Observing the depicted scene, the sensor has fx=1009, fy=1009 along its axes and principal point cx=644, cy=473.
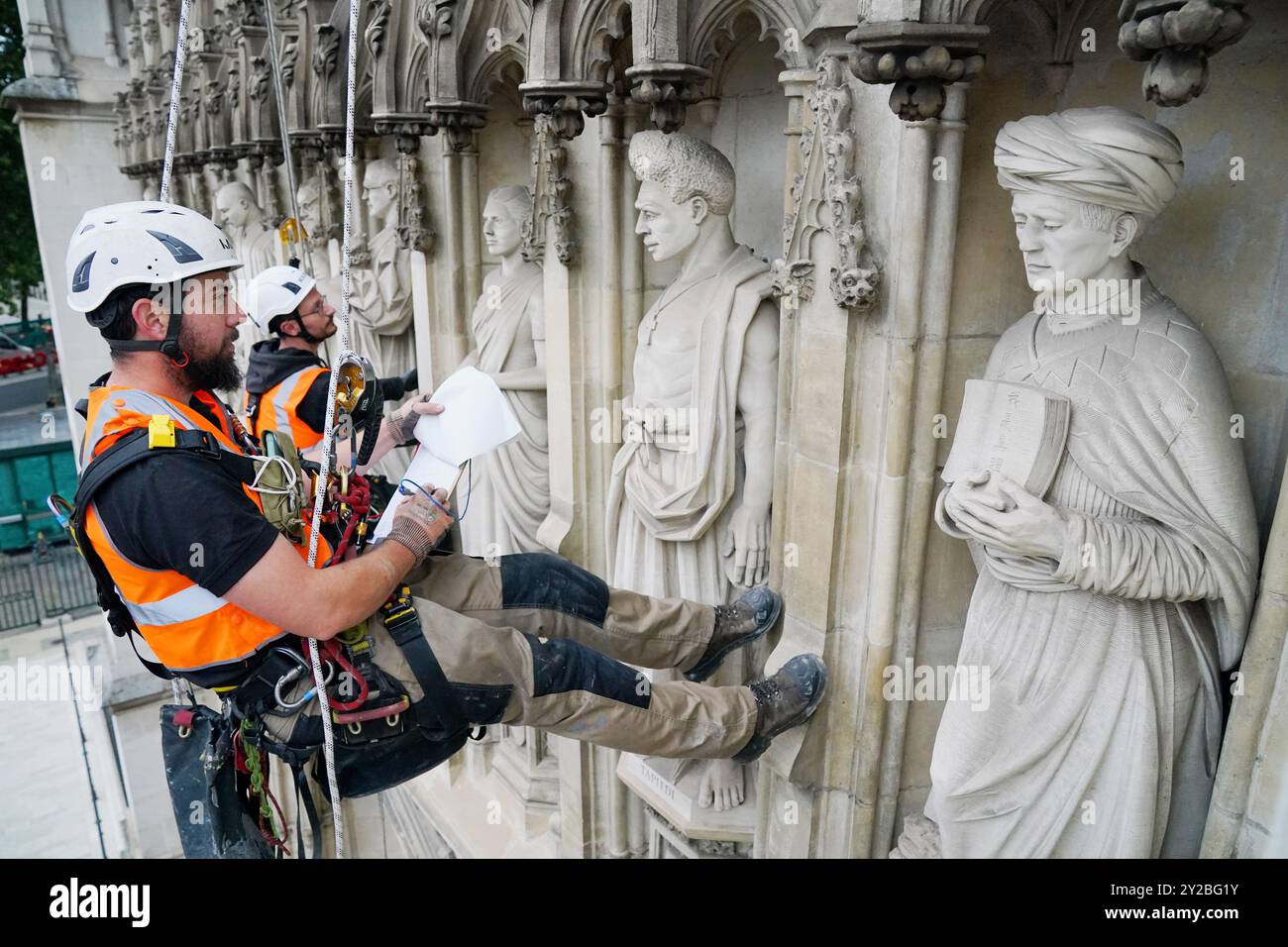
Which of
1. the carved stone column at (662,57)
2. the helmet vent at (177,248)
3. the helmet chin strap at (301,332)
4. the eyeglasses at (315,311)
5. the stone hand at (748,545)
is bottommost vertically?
the stone hand at (748,545)

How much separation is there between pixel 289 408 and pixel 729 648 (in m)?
2.59

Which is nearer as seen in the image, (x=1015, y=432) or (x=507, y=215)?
(x=1015, y=432)

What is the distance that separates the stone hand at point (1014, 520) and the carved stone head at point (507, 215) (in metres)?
3.36

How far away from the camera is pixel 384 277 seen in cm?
721

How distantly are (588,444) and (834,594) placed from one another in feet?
6.06

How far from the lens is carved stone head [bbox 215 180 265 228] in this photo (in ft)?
32.5

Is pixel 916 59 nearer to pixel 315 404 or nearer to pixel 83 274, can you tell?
pixel 83 274

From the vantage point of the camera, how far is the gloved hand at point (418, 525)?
317cm

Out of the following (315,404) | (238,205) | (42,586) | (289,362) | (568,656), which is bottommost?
(42,586)
